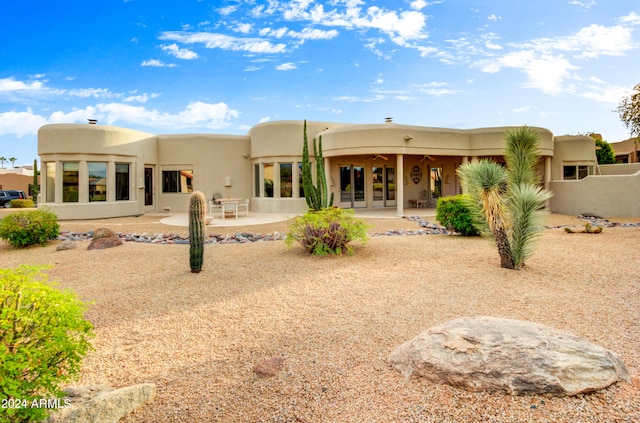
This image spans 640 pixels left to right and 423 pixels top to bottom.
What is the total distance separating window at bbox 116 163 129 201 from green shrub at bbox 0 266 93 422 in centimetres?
1693

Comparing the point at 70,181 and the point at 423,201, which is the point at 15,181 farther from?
the point at 423,201

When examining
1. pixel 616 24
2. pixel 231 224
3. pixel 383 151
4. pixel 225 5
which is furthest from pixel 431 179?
pixel 225 5

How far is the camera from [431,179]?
20.8 meters

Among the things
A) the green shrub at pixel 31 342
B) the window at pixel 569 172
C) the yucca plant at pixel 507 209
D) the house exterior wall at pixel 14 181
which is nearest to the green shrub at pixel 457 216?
the yucca plant at pixel 507 209

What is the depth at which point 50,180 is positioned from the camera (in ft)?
54.0

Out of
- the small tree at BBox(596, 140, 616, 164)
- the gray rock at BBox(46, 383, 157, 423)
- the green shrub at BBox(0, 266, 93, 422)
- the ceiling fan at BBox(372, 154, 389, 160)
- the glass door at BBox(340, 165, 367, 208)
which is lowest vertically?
the gray rock at BBox(46, 383, 157, 423)

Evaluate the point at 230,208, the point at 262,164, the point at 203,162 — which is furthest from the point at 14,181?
the point at 230,208

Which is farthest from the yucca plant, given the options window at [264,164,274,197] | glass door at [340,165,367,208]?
window at [264,164,274,197]

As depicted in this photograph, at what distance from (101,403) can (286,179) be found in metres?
16.4

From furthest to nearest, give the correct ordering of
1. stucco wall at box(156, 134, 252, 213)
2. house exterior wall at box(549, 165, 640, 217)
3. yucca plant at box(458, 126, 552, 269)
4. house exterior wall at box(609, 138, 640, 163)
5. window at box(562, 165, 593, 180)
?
1. house exterior wall at box(609, 138, 640, 163)
2. window at box(562, 165, 593, 180)
3. stucco wall at box(156, 134, 252, 213)
4. house exterior wall at box(549, 165, 640, 217)
5. yucca plant at box(458, 126, 552, 269)

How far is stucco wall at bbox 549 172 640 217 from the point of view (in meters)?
15.1

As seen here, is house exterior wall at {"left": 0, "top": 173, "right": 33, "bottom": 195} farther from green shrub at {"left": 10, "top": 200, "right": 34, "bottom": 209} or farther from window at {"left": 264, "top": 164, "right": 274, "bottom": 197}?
window at {"left": 264, "top": 164, "right": 274, "bottom": 197}

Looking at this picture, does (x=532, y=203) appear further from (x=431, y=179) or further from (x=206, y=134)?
(x=206, y=134)

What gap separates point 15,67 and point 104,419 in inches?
699
